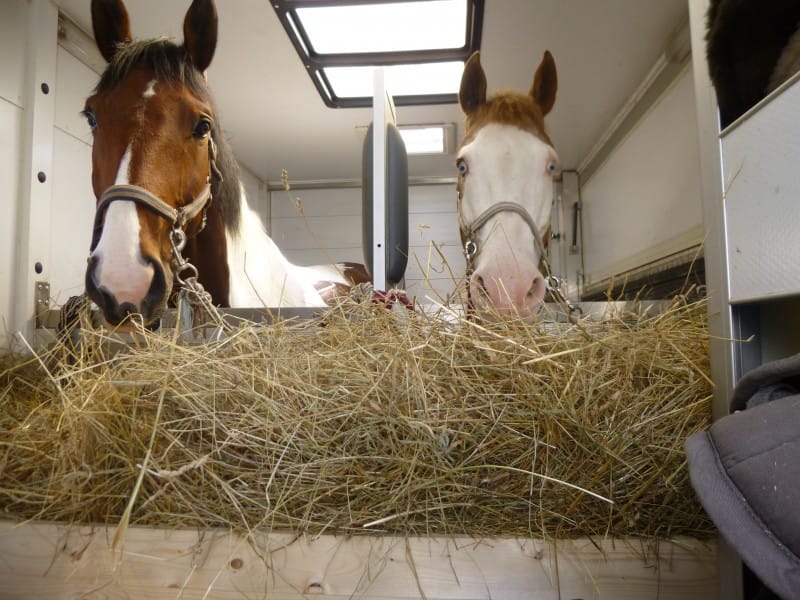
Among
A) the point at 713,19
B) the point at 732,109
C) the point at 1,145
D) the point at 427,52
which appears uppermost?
the point at 427,52

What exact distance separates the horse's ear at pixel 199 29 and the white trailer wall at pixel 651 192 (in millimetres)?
1660

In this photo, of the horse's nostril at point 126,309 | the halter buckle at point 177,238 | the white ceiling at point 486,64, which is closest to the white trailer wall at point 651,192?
the white ceiling at point 486,64

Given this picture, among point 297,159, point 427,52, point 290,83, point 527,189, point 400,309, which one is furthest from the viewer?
point 297,159

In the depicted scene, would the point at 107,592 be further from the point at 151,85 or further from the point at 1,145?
the point at 1,145

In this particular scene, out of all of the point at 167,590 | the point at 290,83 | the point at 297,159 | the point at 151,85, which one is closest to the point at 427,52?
the point at 290,83

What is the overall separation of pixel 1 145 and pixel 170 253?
0.86 meters

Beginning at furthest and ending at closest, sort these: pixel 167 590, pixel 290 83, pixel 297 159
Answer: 1. pixel 297 159
2. pixel 290 83
3. pixel 167 590

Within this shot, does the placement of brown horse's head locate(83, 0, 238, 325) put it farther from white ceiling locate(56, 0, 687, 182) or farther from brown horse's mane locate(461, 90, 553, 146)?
brown horse's mane locate(461, 90, 553, 146)

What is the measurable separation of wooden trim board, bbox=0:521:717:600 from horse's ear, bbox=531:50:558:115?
5.23 feet

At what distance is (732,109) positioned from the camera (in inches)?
23.8

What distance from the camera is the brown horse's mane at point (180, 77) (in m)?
1.19

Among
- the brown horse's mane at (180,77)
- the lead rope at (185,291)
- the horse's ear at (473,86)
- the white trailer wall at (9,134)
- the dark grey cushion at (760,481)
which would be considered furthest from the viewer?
the horse's ear at (473,86)

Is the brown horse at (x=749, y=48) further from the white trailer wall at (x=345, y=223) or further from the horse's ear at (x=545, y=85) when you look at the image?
the white trailer wall at (x=345, y=223)

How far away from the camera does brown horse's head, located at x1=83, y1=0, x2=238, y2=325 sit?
978 millimetres
